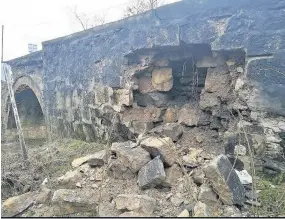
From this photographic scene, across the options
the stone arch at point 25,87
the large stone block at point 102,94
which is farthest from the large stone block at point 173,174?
the stone arch at point 25,87

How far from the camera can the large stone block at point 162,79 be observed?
4254 mm

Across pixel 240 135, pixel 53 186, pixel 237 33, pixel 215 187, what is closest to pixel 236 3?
pixel 237 33

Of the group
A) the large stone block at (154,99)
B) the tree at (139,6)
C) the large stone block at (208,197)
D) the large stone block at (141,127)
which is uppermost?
the tree at (139,6)

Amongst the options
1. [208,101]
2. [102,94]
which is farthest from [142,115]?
[208,101]

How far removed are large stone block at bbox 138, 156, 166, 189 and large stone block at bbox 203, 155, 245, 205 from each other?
0.42m

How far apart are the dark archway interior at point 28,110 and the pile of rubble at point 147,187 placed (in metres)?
6.13

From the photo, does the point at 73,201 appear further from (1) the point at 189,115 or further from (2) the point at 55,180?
(1) the point at 189,115

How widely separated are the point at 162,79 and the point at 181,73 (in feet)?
0.86

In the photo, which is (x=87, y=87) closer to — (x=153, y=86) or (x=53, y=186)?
(x=153, y=86)

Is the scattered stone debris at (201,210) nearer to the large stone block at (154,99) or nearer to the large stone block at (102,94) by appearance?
the large stone block at (154,99)

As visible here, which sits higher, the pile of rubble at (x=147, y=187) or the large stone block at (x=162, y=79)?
the large stone block at (x=162, y=79)

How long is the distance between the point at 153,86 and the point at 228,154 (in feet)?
4.95

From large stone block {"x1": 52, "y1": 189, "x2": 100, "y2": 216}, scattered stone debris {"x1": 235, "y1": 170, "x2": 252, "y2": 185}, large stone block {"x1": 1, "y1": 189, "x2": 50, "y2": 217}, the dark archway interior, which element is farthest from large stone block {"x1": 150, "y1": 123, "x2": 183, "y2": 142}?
the dark archway interior

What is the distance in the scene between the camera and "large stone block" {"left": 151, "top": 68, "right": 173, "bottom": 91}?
167 inches
